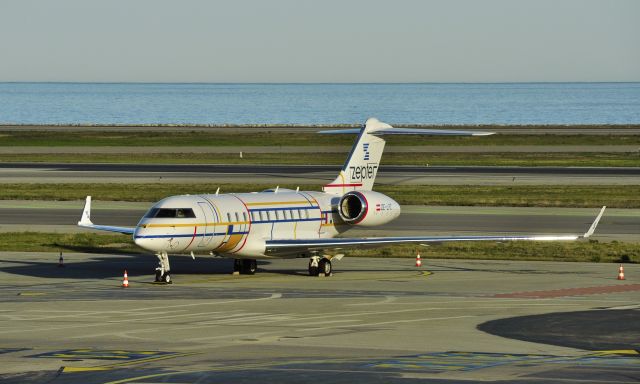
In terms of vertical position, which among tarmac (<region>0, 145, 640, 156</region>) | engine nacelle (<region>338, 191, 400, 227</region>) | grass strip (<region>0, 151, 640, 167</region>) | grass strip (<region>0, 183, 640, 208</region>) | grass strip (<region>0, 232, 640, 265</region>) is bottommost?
grass strip (<region>0, 232, 640, 265</region>)

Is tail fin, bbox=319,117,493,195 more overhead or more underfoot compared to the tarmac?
more underfoot

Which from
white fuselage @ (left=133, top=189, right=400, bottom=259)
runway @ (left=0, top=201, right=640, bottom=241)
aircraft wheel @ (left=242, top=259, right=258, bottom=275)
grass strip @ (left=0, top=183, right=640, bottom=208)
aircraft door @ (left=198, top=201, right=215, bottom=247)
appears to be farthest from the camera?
grass strip @ (left=0, top=183, right=640, bottom=208)

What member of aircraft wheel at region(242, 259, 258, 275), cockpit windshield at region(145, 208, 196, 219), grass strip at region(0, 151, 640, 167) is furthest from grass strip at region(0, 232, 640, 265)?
grass strip at region(0, 151, 640, 167)

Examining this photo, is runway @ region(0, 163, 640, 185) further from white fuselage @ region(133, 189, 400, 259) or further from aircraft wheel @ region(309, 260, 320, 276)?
aircraft wheel @ region(309, 260, 320, 276)

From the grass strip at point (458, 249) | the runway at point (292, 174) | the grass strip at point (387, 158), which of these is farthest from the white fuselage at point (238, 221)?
the grass strip at point (387, 158)

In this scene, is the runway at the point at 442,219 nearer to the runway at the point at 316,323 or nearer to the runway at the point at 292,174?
the runway at the point at 316,323

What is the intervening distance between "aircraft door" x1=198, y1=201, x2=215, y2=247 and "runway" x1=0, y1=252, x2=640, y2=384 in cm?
149

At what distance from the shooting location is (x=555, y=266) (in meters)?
43.7

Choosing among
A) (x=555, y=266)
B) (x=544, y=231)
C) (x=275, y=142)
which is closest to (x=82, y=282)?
(x=555, y=266)

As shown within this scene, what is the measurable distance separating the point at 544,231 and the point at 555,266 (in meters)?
9.66

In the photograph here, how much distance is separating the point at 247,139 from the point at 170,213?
98.4m

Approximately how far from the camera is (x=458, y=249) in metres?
48.8

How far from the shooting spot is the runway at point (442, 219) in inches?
2114

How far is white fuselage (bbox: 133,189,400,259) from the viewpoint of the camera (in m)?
36.7
